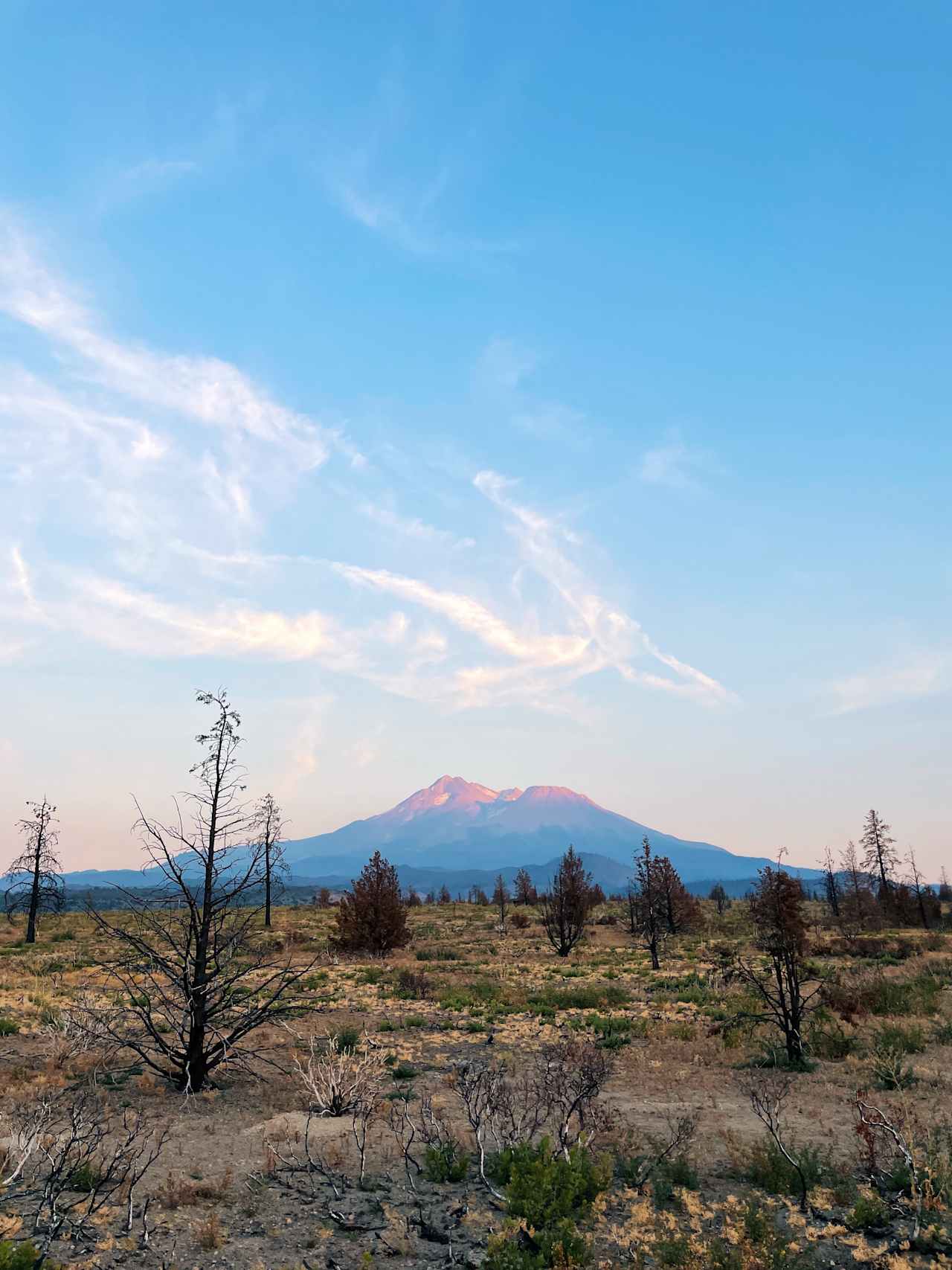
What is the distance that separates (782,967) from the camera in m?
18.6

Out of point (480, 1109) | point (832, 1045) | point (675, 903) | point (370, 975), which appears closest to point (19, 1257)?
point (480, 1109)

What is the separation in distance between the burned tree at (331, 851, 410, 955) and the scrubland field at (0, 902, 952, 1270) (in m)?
13.2

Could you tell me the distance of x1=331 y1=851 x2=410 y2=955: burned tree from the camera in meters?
33.8

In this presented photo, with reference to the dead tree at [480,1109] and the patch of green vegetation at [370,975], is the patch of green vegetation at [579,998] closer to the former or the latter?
the patch of green vegetation at [370,975]

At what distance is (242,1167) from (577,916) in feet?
94.3

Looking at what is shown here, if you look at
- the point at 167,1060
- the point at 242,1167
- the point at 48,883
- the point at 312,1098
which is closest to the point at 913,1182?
the point at 242,1167

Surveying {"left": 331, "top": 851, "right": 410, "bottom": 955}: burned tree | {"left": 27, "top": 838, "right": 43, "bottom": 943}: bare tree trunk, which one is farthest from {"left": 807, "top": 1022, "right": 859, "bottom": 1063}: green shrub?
{"left": 27, "top": 838, "right": 43, "bottom": 943}: bare tree trunk

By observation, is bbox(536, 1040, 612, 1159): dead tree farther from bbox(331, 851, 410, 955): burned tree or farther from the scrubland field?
bbox(331, 851, 410, 955): burned tree

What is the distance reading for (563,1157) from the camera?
29.2 ft

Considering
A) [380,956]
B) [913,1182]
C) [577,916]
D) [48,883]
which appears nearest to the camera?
[913,1182]

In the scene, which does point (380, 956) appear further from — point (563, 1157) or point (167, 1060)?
point (563, 1157)

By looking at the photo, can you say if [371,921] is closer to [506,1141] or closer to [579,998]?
[579,998]

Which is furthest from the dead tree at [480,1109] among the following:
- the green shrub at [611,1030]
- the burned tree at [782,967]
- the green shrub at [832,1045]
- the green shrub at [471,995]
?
the green shrub at [471,995]

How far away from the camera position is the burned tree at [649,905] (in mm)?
31472
